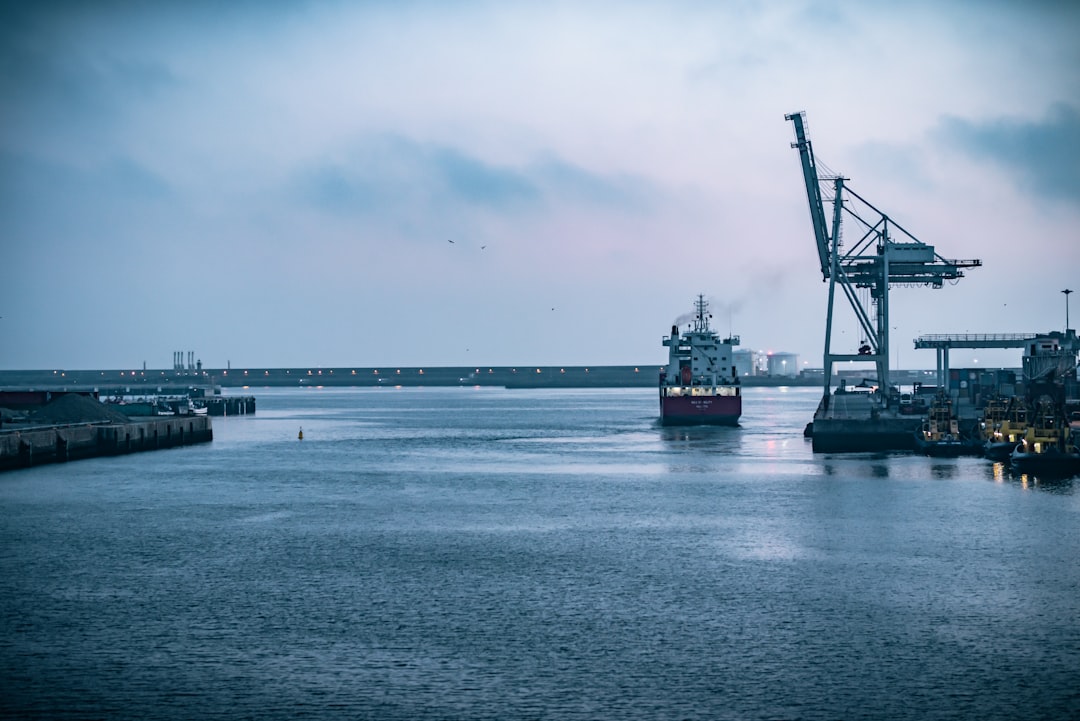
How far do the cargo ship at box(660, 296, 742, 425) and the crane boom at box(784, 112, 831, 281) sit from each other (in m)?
12.3

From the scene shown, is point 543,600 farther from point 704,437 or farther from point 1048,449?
point 704,437

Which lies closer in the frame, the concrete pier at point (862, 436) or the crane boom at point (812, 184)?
the concrete pier at point (862, 436)

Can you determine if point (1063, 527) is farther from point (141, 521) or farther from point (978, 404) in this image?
point (978, 404)

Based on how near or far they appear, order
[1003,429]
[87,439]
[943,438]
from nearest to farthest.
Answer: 1. [1003,429]
2. [943,438]
3. [87,439]

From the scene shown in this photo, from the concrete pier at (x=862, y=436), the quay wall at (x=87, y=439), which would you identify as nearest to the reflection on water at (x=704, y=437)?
the concrete pier at (x=862, y=436)

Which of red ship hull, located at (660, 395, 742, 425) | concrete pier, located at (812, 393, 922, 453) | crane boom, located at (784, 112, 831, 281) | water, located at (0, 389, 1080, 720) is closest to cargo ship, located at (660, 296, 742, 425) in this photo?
red ship hull, located at (660, 395, 742, 425)

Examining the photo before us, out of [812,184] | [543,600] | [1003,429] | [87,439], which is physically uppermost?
[812,184]

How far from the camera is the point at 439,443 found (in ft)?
263

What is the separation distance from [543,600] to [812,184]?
73831 mm

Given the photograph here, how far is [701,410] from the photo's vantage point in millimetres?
98750

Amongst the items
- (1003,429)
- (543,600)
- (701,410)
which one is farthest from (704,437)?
(543,600)

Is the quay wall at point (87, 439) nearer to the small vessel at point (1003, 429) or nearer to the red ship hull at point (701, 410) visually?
the red ship hull at point (701, 410)

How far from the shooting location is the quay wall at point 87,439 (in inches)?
2245

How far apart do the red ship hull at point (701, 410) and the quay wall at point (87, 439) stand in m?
38.7
